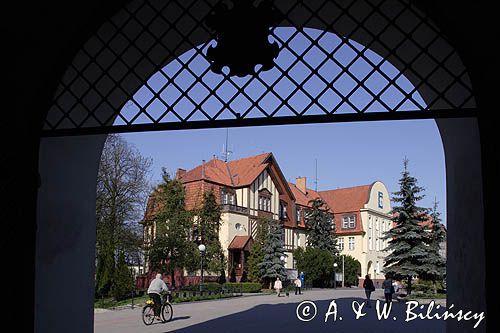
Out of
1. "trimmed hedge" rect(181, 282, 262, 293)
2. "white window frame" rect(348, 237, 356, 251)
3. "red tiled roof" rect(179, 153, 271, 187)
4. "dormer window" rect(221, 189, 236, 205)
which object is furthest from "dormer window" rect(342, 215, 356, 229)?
"trimmed hedge" rect(181, 282, 262, 293)

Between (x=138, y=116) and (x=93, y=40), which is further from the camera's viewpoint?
(x=93, y=40)

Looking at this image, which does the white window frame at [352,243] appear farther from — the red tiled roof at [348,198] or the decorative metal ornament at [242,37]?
the decorative metal ornament at [242,37]

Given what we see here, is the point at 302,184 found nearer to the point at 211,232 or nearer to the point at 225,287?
the point at 211,232

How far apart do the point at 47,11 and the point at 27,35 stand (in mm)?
259

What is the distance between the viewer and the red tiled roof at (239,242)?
145ft

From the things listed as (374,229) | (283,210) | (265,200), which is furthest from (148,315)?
(374,229)

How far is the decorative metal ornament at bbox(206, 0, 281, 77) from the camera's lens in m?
4.27

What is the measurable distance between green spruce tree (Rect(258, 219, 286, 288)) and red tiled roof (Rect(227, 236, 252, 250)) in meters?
3.22

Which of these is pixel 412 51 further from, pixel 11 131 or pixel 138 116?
pixel 11 131

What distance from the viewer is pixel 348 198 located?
2525 inches

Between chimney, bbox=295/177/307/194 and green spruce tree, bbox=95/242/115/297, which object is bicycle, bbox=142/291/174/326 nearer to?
green spruce tree, bbox=95/242/115/297

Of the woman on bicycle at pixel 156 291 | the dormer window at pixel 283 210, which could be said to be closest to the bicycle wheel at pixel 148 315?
the woman on bicycle at pixel 156 291

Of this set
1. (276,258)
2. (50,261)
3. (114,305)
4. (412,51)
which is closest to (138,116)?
(50,261)

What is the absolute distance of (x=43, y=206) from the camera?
5.22 metres
